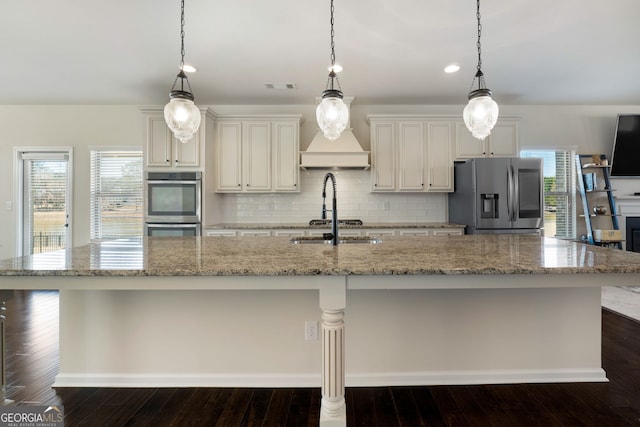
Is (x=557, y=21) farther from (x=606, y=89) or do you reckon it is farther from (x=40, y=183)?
(x=40, y=183)

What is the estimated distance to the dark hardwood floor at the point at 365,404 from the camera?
1.70m

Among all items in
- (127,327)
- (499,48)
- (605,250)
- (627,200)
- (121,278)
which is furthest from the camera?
(627,200)

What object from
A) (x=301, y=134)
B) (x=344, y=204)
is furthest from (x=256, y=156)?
(x=344, y=204)

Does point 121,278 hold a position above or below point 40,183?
below

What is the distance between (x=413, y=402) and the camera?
1.84 meters

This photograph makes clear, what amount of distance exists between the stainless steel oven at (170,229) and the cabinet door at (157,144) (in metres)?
0.75

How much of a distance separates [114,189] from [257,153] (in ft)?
7.58

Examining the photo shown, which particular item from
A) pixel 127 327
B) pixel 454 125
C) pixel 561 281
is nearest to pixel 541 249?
pixel 561 281

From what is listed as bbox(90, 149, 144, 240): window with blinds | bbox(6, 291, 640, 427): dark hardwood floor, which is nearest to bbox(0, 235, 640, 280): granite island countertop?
bbox(6, 291, 640, 427): dark hardwood floor

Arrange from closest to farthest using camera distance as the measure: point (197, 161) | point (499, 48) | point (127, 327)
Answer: point (127, 327)
point (499, 48)
point (197, 161)

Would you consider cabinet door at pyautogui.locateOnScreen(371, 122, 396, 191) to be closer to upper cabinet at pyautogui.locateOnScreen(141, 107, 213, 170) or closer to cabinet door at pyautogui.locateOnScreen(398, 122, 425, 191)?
cabinet door at pyautogui.locateOnScreen(398, 122, 425, 191)

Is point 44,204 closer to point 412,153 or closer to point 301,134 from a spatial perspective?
point 301,134

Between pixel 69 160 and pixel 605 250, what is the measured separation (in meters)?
6.10

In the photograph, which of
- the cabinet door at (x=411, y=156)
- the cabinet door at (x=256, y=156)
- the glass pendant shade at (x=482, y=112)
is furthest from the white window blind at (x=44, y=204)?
the glass pendant shade at (x=482, y=112)
